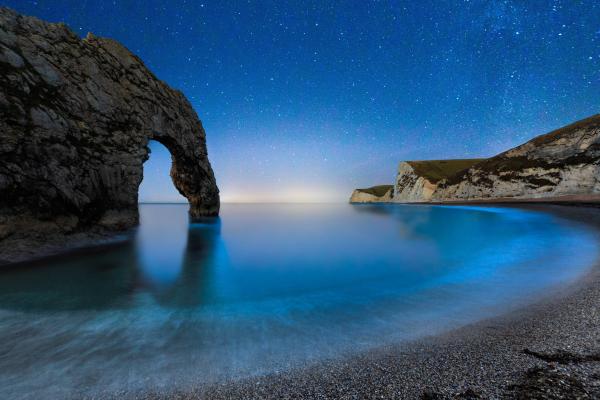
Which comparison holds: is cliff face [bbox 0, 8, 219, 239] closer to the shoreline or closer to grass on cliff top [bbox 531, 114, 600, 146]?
the shoreline

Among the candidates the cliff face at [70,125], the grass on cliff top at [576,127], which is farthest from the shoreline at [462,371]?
the grass on cliff top at [576,127]

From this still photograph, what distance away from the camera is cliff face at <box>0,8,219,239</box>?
483 inches

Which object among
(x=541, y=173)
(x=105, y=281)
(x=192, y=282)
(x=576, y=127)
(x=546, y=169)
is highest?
(x=576, y=127)

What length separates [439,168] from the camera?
140 m

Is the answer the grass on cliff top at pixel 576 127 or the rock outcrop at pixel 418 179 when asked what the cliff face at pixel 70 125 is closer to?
the grass on cliff top at pixel 576 127

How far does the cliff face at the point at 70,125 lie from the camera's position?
1227cm

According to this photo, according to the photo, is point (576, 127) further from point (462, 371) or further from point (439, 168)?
point (462, 371)

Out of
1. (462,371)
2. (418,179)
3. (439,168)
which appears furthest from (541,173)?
(462,371)

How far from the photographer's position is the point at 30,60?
14.7 m

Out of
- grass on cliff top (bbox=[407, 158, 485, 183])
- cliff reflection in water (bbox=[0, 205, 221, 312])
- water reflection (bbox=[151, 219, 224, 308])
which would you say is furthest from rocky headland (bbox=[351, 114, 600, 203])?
cliff reflection in water (bbox=[0, 205, 221, 312])

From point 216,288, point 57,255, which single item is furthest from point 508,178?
point 57,255

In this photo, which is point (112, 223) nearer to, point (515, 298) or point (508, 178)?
point (515, 298)

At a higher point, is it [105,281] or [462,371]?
[462,371]

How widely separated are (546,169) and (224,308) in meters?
92.1
